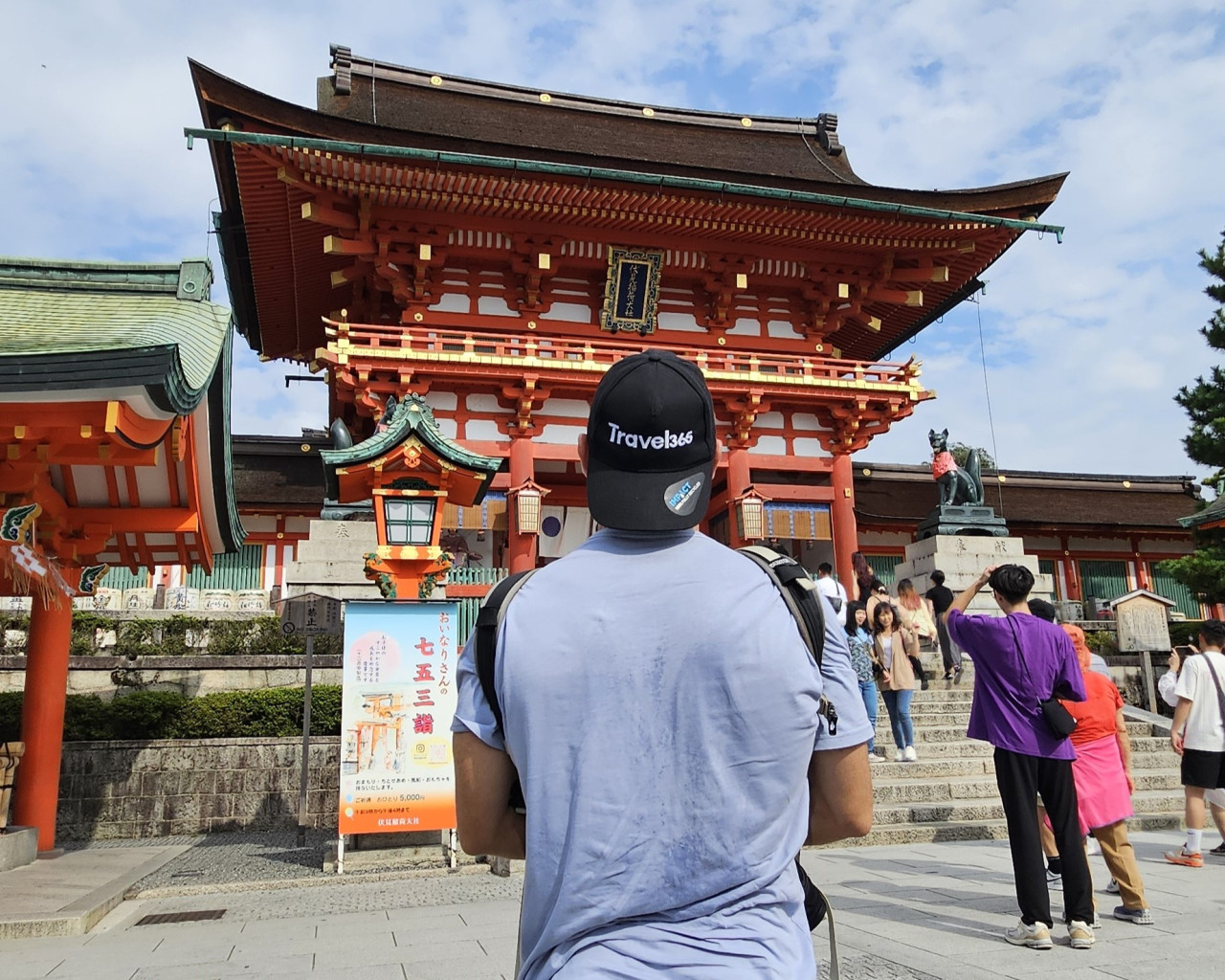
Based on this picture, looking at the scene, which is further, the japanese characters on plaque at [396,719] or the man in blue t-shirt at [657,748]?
the japanese characters on plaque at [396,719]

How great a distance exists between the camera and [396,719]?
7219 mm

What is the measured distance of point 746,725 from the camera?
4.54 ft

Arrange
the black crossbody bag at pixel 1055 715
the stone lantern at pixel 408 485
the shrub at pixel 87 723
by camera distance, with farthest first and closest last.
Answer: the shrub at pixel 87 723 < the stone lantern at pixel 408 485 < the black crossbody bag at pixel 1055 715

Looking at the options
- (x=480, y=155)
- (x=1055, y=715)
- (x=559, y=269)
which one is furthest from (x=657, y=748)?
(x=559, y=269)

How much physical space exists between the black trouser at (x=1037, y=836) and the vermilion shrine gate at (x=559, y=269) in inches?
422

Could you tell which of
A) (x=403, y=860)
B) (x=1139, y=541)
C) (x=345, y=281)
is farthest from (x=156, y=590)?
(x=1139, y=541)

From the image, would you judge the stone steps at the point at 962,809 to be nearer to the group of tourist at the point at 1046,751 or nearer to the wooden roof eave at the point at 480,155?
the group of tourist at the point at 1046,751

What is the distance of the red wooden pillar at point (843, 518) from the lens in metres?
16.1

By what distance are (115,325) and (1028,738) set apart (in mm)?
7027

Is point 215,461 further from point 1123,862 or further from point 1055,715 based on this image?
point 1123,862

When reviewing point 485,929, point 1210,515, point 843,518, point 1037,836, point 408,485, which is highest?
point 843,518

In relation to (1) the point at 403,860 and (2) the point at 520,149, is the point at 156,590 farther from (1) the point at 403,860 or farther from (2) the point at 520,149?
(1) the point at 403,860

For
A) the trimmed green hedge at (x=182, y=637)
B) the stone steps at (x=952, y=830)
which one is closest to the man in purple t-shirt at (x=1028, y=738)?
the stone steps at (x=952, y=830)

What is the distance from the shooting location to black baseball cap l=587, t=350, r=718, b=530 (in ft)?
4.98
